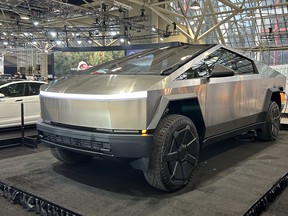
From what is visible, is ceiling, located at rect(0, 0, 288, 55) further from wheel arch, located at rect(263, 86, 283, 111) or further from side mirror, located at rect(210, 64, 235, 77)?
side mirror, located at rect(210, 64, 235, 77)

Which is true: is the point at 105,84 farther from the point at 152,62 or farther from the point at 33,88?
the point at 33,88

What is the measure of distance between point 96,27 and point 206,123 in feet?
47.5

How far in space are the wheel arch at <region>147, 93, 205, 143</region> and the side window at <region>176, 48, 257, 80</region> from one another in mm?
202

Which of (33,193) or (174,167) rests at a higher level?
(174,167)

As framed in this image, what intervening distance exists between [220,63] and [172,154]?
138cm

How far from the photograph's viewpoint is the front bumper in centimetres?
224

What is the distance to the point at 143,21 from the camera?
61.9 feet

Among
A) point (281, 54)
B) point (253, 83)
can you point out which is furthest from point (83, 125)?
point (281, 54)

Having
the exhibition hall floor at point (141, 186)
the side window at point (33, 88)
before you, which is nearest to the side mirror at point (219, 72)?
the exhibition hall floor at point (141, 186)

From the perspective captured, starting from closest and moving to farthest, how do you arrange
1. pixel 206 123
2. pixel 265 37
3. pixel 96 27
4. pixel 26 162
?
pixel 206 123
pixel 26 162
pixel 96 27
pixel 265 37

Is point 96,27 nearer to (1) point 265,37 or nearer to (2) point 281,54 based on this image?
(1) point 265,37

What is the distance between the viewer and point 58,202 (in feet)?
7.26

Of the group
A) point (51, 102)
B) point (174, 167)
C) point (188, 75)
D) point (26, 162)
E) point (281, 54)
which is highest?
point (281, 54)

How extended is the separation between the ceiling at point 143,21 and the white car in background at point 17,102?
7.69 metres
